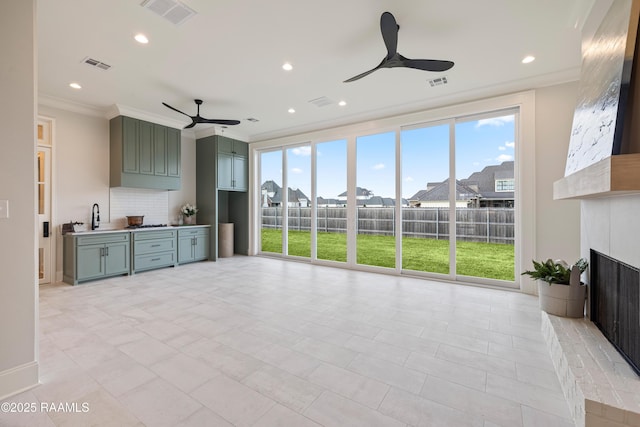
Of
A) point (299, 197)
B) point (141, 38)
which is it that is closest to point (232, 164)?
point (299, 197)

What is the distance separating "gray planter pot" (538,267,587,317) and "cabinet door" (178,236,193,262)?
6.17 m

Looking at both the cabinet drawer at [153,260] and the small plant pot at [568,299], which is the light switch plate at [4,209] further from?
the small plant pot at [568,299]

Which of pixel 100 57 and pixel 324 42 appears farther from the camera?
pixel 100 57

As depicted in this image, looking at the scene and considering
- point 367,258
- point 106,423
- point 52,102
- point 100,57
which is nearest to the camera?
point 106,423

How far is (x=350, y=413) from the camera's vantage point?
5.56ft

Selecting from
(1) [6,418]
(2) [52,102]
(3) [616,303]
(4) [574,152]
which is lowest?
(1) [6,418]

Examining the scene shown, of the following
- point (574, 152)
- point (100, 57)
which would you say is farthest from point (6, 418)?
point (574, 152)

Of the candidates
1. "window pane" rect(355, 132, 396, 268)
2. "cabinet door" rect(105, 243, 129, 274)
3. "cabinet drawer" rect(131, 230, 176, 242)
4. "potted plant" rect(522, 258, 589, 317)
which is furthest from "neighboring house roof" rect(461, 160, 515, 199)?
"cabinet door" rect(105, 243, 129, 274)

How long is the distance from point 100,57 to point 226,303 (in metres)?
3.45

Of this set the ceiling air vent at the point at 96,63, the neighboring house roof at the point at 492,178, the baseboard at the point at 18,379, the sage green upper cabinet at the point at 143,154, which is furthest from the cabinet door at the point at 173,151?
the neighboring house roof at the point at 492,178

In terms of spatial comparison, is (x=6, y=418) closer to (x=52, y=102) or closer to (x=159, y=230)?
(x=159, y=230)

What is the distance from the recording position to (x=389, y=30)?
2549 mm

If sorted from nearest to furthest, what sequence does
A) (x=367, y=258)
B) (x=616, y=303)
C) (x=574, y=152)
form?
1. (x=616, y=303)
2. (x=574, y=152)
3. (x=367, y=258)

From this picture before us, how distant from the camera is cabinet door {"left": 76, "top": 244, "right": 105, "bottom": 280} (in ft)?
14.8
